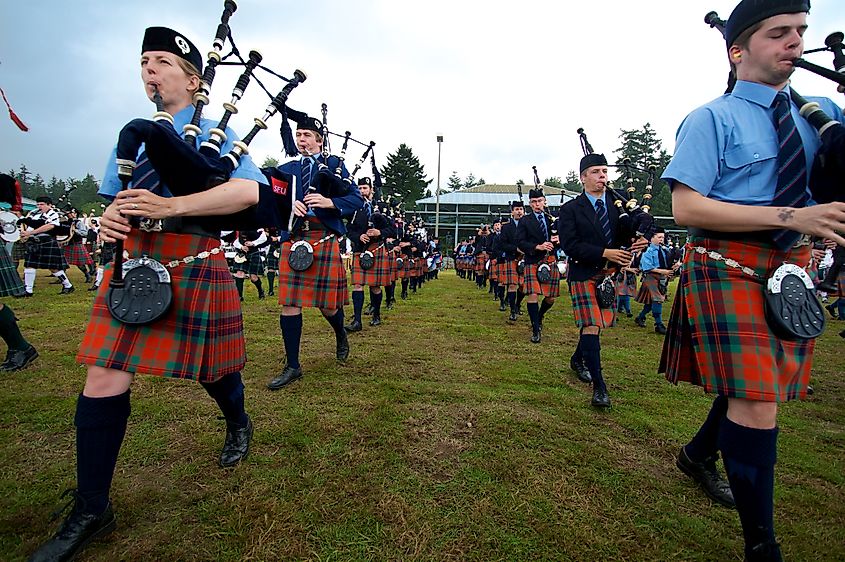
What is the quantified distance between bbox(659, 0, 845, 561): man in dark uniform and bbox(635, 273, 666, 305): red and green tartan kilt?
577cm

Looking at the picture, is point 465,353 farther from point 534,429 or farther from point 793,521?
point 793,521

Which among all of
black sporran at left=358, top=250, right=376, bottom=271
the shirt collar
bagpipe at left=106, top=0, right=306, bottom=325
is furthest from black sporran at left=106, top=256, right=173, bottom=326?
black sporran at left=358, top=250, right=376, bottom=271

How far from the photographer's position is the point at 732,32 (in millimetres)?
1568

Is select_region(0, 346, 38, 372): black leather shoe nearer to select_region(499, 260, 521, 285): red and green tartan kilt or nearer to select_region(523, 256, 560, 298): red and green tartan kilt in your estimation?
select_region(523, 256, 560, 298): red and green tartan kilt

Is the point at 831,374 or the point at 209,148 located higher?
the point at 209,148

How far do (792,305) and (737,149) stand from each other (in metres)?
0.55

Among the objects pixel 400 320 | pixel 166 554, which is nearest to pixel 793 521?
pixel 166 554

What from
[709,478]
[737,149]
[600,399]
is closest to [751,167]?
[737,149]

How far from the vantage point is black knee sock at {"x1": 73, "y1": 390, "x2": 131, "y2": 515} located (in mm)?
1541

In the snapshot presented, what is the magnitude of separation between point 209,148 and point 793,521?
111 inches

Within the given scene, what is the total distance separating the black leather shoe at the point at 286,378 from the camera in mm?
3275

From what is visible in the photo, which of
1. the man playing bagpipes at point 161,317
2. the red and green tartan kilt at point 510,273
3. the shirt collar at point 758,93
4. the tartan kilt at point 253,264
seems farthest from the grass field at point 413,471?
the tartan kilt at point 253,264

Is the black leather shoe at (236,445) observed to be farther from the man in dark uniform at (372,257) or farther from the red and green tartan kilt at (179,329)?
the man in dark uniform at (372,257)

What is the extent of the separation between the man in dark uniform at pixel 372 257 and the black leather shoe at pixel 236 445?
11.9ft
